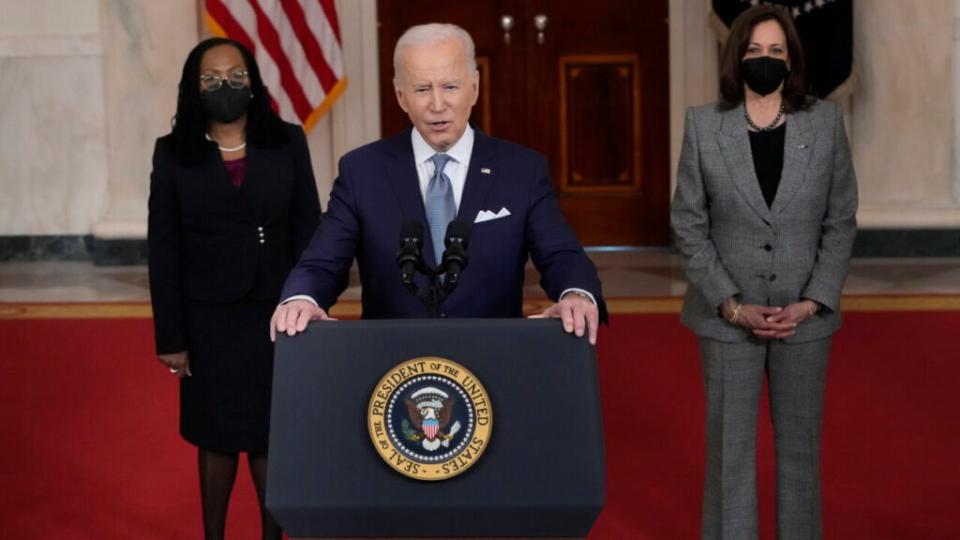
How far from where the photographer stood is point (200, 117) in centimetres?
461

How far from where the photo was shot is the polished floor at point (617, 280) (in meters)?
9.06

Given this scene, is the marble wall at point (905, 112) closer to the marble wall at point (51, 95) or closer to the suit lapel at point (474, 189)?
the marble wall at point (51, 95)

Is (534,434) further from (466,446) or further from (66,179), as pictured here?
(66,179)

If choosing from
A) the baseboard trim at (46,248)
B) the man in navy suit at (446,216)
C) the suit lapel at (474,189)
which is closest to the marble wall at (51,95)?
the baseboard trim at (46,248)

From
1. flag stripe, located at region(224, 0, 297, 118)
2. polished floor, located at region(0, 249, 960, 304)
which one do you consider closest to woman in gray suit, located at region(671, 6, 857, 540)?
polished floor, located at region(0, 249, 960, 304)

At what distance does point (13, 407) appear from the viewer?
6.95 m

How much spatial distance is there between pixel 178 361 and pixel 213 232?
1.28ft

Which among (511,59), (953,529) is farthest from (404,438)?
(511,59)

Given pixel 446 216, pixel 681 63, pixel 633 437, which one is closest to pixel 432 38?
pixel 446 216

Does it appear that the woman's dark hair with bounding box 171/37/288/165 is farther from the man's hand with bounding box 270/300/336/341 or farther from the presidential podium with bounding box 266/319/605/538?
the presidential podium with bounding box 266/319/605/538

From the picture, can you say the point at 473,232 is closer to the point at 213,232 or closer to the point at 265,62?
the point at 213,232

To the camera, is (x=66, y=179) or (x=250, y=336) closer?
(x=250, y=336)

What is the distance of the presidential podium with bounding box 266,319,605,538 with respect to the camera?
2.75 metres

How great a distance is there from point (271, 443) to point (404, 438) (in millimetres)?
238
